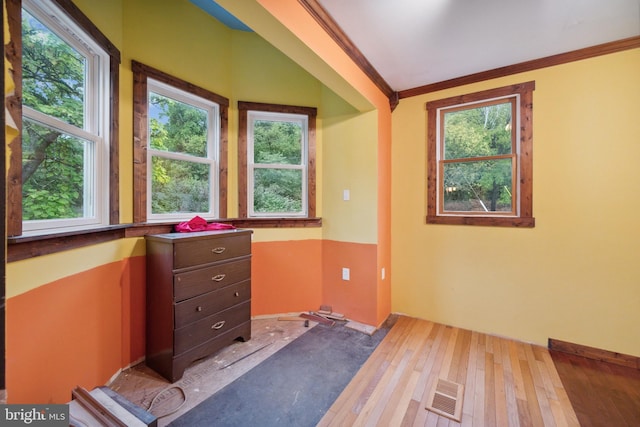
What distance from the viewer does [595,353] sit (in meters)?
2.07

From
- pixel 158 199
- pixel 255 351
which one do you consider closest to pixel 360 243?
pixel 255 351

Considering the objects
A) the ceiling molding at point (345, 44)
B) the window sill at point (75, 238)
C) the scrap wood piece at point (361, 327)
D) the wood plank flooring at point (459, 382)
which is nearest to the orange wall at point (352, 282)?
the scrap wood piece at point (361, 327)

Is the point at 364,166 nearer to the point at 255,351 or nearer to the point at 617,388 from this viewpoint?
the point at 255,351

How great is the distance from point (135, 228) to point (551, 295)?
3.38m

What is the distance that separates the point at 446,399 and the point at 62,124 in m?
2.79

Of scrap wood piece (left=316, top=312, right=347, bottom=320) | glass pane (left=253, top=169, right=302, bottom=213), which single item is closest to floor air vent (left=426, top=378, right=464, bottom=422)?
scrap wood piece (left=316, top=312, right=347, bottom=320)

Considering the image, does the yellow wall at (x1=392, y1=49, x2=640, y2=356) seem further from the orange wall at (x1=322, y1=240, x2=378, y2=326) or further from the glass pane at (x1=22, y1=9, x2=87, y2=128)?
the glass pane at (x1=22, y1=9, x2=87, y2=128)

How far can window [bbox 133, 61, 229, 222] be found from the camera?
1.96 m

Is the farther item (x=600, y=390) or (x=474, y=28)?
(x=474, y=28)

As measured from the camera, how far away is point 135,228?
1.89 m

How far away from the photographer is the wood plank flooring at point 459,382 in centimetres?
150

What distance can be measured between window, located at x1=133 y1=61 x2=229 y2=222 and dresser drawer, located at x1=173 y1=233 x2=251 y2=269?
0.49 meters

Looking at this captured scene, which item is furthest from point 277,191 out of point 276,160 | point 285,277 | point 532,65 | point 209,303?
point 532,65

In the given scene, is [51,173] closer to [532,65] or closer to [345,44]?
[345,44]
